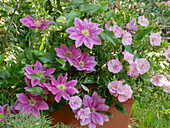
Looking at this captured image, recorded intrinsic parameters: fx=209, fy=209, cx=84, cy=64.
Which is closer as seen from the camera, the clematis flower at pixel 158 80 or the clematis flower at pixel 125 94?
the clematis flower at pixel 125 94

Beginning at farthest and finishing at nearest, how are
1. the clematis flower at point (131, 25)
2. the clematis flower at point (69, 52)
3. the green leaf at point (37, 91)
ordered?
the clematis flower at point (131, 25)
the clematis flower at point (69, 52)
the green leaf at point (37, 91)

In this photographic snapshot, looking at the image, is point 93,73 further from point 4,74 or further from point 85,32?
point 4,74

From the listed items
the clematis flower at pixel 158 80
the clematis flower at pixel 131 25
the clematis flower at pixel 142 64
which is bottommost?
the clematis flower at pixel 158 80

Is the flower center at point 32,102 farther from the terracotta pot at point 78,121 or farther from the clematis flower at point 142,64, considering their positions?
the clematis flower at point 142,64

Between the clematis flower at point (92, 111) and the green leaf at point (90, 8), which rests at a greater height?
the green leaf at point (90, 8)

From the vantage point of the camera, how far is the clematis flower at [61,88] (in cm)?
88

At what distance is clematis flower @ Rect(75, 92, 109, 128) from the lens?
931mm

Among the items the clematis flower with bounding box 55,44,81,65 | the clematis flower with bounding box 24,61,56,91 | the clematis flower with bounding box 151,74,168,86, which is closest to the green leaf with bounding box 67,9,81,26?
the clematis flower with bounding box 55,44,81,65

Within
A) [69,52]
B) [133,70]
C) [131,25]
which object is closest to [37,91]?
[69,52]

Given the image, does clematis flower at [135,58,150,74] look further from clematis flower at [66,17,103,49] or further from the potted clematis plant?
clematis flower at [66,17,103,49]

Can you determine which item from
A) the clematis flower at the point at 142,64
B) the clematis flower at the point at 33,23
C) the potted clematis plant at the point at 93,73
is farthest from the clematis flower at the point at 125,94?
the clematis flower at the point at 33,23

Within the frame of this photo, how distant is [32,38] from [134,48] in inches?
23.4

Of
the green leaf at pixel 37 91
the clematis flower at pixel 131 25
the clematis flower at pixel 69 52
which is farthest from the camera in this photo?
the clematis flower at pixel 131 25

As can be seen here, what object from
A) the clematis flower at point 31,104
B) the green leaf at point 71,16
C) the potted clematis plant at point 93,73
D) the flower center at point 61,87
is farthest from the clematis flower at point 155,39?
the clematis flower at point 31,104
